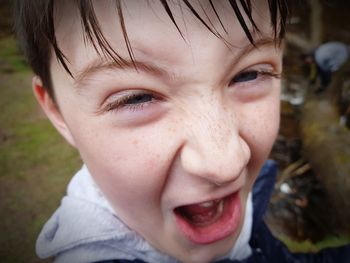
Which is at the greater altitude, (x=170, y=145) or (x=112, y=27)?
(x=112, y=27)

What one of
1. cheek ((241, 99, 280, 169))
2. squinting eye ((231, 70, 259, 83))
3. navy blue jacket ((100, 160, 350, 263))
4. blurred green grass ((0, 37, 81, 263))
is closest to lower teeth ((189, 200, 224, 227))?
cheek ((241, 99, 280, 169))

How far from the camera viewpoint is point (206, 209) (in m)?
0.68

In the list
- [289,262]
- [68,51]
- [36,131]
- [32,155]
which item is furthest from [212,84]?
[36,131]

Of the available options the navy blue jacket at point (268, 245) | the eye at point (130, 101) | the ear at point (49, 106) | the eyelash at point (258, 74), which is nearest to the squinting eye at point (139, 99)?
the eye at point (130, 101)

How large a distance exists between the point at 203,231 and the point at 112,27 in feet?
1.36

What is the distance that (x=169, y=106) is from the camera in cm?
52

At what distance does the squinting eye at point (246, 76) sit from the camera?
21.9 inches

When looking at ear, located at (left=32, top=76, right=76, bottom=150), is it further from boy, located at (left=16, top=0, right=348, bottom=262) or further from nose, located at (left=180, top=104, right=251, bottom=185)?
nose, located at (left=180, top=104, right=251, bottom=185)

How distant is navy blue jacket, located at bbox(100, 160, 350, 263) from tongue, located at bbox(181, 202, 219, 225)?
0.38 metres

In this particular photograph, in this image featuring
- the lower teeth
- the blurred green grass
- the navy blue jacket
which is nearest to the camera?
the lower teeth

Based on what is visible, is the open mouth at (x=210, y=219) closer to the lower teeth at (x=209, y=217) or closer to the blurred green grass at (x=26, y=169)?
the lower teeth at (x=209, y=217)

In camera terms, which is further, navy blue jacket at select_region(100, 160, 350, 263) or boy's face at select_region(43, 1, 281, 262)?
navy blue jacket at select_region(100, 160, 350, 263)

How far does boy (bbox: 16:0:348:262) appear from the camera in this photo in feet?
1.53

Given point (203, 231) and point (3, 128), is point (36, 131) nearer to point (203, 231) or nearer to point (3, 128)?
point (3, 128)
